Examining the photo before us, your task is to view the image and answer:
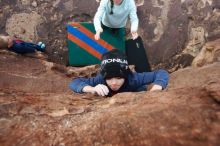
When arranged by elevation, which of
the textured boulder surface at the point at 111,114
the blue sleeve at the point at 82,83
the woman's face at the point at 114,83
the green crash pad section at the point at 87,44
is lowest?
the green crash pad section at the point at 87,44

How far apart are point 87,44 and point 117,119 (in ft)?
10.9

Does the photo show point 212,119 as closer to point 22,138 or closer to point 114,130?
point 114,130

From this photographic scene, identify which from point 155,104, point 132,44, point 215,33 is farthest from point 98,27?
point 155,104

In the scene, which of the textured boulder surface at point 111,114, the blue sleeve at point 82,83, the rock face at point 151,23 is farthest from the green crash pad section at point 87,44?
the blue sleeve at point 82,83

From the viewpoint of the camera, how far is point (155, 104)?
177 cm

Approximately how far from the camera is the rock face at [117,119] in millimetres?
1571

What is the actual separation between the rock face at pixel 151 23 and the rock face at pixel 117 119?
113 inches

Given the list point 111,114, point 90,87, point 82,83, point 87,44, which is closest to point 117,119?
point 111,114

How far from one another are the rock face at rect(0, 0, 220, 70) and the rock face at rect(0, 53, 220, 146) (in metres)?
2.86

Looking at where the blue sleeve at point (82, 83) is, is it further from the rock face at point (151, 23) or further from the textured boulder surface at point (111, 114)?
the rock face at point (151, 23)

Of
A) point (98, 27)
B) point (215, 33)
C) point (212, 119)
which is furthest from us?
point (215, 33)

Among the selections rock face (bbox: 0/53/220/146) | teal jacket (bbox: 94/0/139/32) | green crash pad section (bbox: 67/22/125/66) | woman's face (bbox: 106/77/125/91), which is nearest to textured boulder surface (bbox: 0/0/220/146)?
rock face (bbox: 0/53/220/146)

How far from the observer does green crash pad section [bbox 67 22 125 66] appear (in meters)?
4.88

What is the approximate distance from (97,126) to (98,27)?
2.49m
